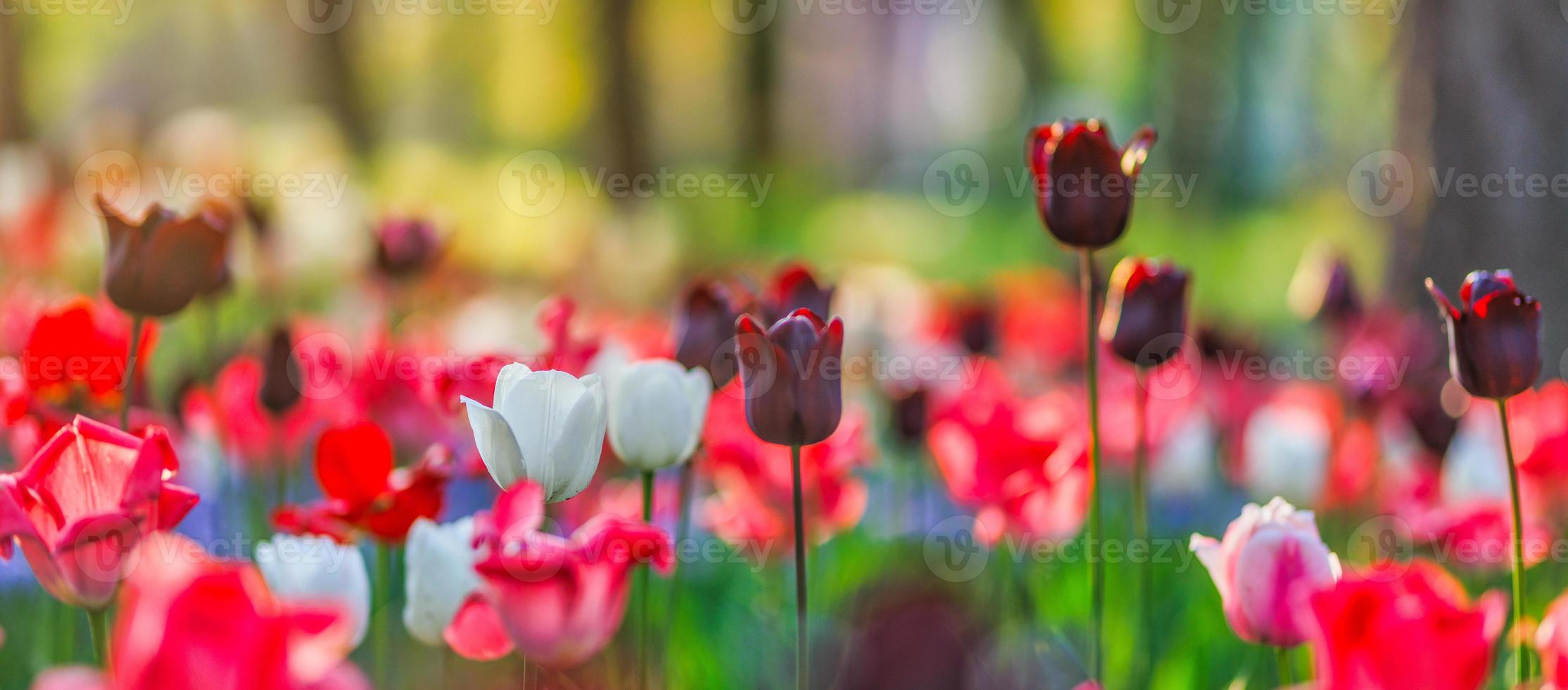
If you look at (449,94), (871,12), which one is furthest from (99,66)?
(871,12)

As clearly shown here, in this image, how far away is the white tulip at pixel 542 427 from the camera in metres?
1.20

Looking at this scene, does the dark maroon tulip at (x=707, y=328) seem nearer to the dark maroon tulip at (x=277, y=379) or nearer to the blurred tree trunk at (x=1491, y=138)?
the dark maroon tulip at (x=277, y=379)

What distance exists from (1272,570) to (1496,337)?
1.08 feet

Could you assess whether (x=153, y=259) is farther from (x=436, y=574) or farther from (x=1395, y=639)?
(x=1395, y=639)

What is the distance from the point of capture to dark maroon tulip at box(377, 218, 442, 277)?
100 inches

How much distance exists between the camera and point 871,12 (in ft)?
76.3

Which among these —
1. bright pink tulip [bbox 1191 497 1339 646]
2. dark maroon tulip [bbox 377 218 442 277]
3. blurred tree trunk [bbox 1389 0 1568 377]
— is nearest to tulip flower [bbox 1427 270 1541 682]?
bright pink tulip [bbox 1191 497 1339 646]

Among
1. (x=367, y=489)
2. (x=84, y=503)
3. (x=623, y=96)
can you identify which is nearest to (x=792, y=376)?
(x=367, y=489)

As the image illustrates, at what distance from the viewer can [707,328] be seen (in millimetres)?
1601

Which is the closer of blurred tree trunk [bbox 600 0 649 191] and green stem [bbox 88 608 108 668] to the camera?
green stem [bbox 88 608 108 668]

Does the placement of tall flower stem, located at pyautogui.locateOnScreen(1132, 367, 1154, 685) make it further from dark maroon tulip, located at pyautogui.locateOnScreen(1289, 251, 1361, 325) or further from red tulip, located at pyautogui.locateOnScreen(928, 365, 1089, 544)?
dark maroon tulip, located at pyautogui.locateOnScreen(1289, 251, 1361, 325)

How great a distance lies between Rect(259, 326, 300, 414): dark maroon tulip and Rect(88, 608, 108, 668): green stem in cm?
76

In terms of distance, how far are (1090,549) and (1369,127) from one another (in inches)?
498

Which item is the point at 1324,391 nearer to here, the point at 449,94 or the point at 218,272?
the point at 218,272
